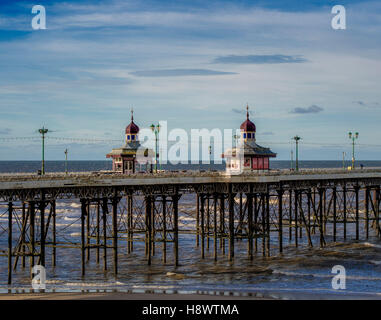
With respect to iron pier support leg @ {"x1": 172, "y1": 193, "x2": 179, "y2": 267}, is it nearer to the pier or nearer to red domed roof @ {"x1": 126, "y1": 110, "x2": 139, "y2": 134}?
the pier

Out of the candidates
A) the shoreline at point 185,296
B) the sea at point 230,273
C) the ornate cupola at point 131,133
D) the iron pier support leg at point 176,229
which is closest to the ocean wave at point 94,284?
the sea at point 230,273

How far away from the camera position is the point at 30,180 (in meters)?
41.9

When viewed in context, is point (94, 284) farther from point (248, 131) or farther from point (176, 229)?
point (248, 131)

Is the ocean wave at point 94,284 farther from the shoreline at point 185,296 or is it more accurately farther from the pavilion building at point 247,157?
the pavilion building at point 247,157

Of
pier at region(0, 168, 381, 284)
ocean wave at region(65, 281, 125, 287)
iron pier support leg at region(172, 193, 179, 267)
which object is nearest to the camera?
ocean wave at region(65, 281, 125, 287)

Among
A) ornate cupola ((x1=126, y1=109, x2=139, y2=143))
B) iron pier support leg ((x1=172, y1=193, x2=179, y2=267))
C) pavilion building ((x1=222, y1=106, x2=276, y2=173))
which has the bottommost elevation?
iron pier support leg ((x1=172, y1=193, x2=179, y2=267))

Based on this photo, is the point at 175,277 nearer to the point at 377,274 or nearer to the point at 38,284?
the point at 38,284

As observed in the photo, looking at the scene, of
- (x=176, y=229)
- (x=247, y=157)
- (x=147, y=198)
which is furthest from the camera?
(x=247, y=157)

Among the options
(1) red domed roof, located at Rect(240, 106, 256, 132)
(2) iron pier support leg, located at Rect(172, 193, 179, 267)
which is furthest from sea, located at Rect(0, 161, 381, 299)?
(1) red domed roof, located at Rect(240, 106, 256, 132)

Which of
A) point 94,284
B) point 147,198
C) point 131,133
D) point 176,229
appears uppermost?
point 131,133

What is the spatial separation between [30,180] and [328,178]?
32336 millimetres

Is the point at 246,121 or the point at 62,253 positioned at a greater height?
the point at 246,121

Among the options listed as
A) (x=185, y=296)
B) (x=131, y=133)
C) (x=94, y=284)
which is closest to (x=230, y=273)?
(x=185, y=296)
